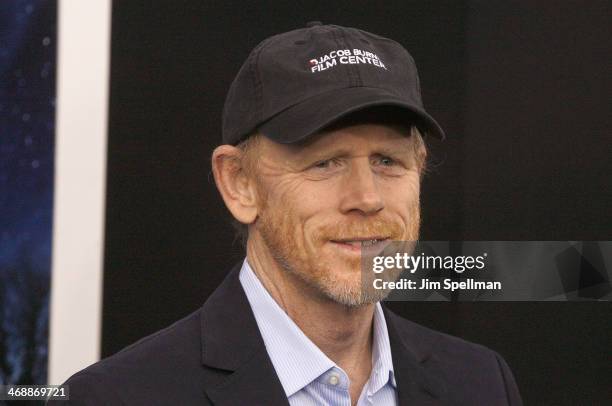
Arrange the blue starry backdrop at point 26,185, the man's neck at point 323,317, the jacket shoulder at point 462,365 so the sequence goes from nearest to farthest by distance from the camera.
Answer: the man's neck at point 323,317
the jacket shoulder at point 462,365
the blue starry backdrop at point 26,185

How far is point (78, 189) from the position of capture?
168 centimetres

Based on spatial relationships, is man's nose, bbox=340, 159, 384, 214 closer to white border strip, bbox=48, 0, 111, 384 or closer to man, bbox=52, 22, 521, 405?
man, bbox=52, 22, 521, 405

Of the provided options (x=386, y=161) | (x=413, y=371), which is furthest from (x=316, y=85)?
(x=413, y=371)

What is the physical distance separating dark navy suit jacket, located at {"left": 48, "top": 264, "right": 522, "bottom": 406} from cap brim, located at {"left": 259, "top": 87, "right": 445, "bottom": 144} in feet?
0.89

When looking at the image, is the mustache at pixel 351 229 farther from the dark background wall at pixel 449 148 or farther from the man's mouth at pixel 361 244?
the dark background wall at pixel 449 148

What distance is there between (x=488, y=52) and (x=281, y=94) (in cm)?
61

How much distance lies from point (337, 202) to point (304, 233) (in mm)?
67

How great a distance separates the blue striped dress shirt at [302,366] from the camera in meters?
1.30

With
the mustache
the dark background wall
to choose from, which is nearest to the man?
the mustache

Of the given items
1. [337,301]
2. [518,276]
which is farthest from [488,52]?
[337,301]

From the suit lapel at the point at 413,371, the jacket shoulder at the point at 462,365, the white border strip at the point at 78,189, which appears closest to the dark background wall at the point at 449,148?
the white border strip at the point at 78,189

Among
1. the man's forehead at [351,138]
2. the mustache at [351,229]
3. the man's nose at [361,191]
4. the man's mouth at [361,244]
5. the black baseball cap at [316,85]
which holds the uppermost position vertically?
the black baseball cap at [316,85]

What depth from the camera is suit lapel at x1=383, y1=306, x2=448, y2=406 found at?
138 centimetres

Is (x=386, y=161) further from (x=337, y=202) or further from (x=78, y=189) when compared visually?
(x=78, y=189)
